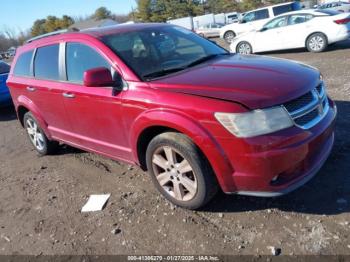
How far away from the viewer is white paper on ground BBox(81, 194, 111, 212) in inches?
155

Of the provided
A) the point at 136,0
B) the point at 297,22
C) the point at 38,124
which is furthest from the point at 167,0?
the point at 38,124

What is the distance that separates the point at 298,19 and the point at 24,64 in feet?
31.5

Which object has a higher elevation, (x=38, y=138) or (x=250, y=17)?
(x=250, y=17)

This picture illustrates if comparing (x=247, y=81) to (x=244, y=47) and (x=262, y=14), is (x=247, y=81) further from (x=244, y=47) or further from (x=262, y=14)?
(x=262, y=14)

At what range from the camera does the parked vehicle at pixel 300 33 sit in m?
11.1

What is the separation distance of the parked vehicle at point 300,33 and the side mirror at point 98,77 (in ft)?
32.4

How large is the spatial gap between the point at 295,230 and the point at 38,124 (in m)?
4.04

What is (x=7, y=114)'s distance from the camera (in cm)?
973

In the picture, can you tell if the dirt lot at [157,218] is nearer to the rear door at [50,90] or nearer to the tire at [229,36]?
the rear door at [50,90]

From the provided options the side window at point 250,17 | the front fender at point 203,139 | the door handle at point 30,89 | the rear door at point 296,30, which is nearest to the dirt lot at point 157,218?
the front fender at point 203,139

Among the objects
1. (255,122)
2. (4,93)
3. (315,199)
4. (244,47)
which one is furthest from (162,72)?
(244,47)

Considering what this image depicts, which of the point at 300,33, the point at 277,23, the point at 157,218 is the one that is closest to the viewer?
the point at 157,218

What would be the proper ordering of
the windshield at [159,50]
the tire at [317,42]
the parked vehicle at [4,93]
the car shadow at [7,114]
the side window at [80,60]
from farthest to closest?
the tire at [317,42], the parked vehicle at [4,93], the car shadow at [7,114], the side window at [80,60], the windshield at [159,50]

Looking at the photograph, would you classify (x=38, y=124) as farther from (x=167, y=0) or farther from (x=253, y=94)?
(x=167, y=0)
